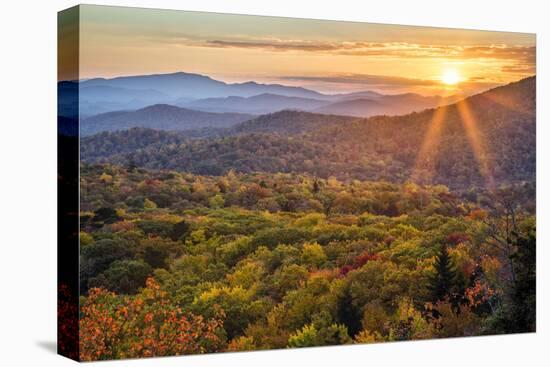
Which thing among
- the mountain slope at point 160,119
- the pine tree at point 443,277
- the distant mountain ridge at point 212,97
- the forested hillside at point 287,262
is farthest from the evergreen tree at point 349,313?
the mountain slope at point 160,119

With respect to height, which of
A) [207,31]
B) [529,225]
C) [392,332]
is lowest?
[392,332]

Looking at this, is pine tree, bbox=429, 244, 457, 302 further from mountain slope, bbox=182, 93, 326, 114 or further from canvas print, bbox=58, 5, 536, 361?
mountain slope, bbox=182, 93, 326, 114

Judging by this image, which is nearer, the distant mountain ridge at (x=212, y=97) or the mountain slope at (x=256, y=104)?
the distant mountain ridge at (x=212, y=97)

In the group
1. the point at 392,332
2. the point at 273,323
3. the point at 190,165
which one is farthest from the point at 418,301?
the point at 190,165

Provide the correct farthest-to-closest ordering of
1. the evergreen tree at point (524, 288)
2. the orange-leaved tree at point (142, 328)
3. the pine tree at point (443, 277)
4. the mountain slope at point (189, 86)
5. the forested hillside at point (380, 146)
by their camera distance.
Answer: the evergreen tree at point (524, 288) → the pine tree at point (443, 277) → the forested hillside at point (380, 146) → the mountain slope at point (189, 86) → the orange-leaved tree at point (142, 328)

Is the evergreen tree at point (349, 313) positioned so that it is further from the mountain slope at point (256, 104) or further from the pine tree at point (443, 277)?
the mountain slope at point (256, 104)

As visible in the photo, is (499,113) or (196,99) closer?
(196,99)

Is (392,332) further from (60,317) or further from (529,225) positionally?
(60,317)
